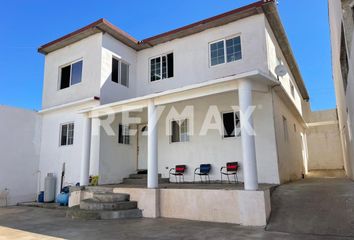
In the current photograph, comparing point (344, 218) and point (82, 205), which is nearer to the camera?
point (344, 218)

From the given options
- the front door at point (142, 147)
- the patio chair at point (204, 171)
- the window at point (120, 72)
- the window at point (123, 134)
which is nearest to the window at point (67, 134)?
the window at point (123, 134)

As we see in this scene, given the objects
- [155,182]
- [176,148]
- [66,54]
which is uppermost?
[66,54]

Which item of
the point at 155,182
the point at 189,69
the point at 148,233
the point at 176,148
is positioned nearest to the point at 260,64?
the point at 189,69

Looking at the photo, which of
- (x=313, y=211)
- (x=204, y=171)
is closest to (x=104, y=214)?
(x=204, y=171)

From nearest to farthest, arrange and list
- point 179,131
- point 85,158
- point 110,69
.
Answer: point 85,158 → point 179,131 → point 110,69

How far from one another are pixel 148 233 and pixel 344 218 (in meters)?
4.32

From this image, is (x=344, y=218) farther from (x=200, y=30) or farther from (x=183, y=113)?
(x=200, y=30)

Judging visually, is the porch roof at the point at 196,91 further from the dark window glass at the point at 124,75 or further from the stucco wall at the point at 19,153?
the stucco wall at the point at 19,153

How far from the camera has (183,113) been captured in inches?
441

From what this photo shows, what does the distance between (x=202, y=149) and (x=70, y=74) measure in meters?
7.16

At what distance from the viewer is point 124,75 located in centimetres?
1265

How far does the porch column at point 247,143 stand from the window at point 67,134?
26.3 ft

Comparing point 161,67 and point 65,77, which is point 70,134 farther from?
point 161,67

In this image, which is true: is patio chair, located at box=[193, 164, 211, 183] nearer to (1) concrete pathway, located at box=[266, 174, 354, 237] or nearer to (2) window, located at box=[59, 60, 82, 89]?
(1) concrete pathway, located at box=[266, 174, 354, 237]
